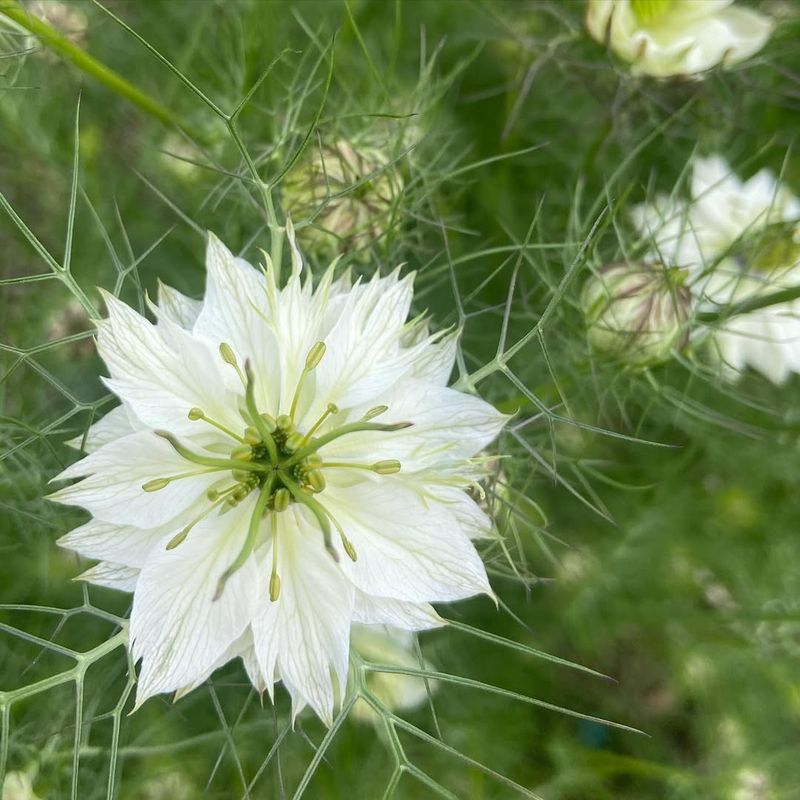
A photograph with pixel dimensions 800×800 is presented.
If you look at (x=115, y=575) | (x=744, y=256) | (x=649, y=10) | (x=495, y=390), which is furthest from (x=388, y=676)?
(x=649, y=10)

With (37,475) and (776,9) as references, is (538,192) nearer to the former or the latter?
(776,9)

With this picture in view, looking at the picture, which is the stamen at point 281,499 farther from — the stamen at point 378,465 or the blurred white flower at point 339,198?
the blurred white flower at point 339,198

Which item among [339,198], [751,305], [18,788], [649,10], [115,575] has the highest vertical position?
[649,10]

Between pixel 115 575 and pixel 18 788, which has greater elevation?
pixel 115 575

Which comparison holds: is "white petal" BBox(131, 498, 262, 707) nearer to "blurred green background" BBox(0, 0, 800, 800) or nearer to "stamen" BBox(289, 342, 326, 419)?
"stamen" BBox(289, 342, 326, 419)

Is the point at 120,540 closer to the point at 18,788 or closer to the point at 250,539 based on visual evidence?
the point at 250,539
